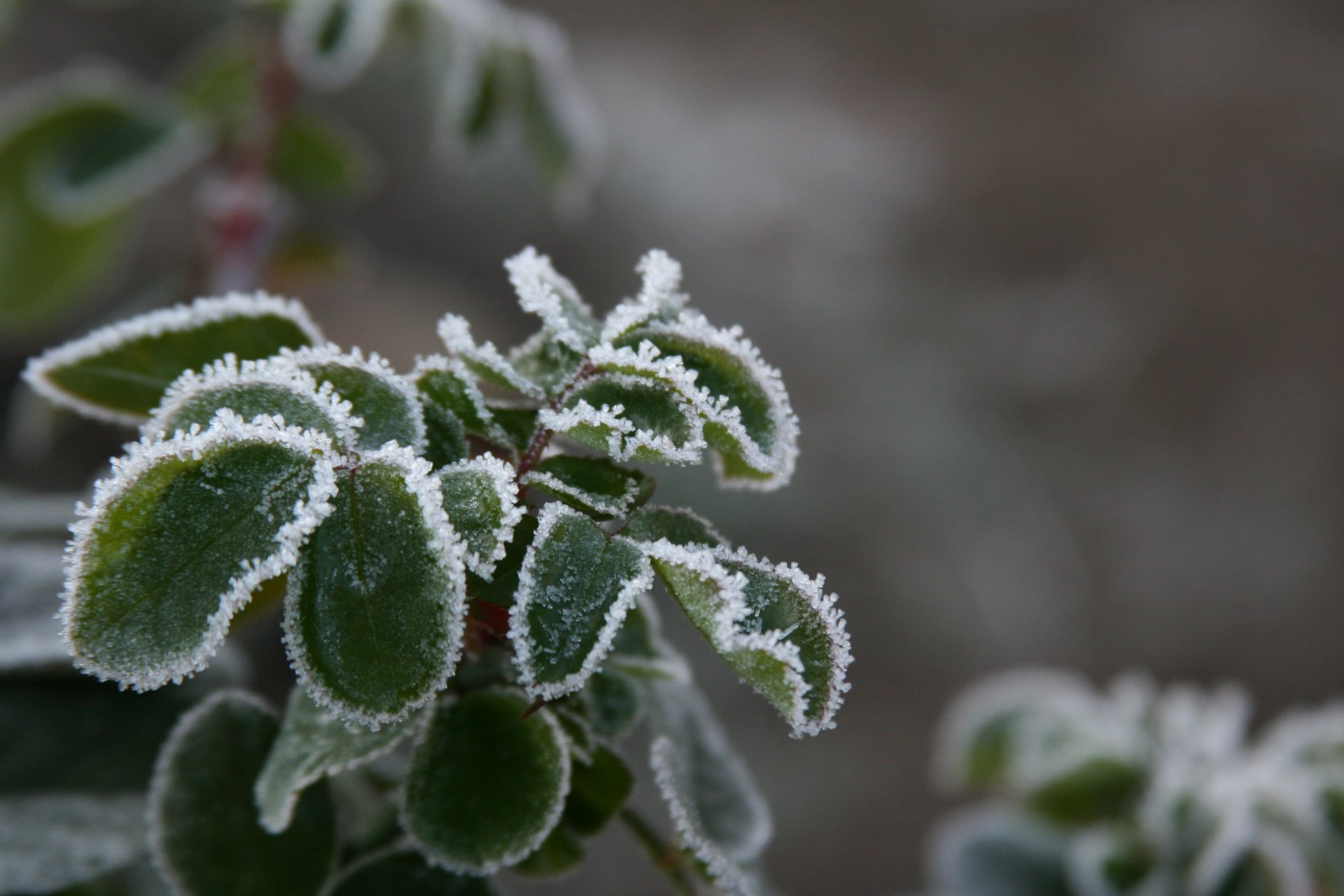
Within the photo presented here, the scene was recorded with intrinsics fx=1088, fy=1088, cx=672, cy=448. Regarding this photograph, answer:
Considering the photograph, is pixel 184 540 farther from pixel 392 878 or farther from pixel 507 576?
pixel 392 878

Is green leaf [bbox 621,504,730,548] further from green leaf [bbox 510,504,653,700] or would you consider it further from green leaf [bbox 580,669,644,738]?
green leaf [bbox 580,669,644,738]

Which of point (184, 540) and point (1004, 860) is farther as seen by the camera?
point (1004, 860)

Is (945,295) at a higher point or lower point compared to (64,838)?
higher

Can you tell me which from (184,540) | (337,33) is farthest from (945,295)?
(184,540)

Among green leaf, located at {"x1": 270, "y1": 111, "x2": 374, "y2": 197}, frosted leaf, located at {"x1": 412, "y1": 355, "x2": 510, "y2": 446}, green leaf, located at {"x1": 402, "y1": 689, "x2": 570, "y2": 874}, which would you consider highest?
green leaf, located at {"x1": 270, "y1": 111, "x2": 374, "y2": 197}

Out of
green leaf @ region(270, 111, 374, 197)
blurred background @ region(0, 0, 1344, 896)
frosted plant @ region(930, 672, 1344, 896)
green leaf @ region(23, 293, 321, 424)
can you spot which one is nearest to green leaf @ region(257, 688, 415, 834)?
green leaf @ region(23, 293, 321, 424)

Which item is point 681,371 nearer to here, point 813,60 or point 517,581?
point 517,581

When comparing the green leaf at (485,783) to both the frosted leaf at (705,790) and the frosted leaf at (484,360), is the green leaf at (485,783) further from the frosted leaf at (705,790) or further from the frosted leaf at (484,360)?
the frosted leaf at (484,360)

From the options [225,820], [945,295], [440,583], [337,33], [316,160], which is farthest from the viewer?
[945,295]

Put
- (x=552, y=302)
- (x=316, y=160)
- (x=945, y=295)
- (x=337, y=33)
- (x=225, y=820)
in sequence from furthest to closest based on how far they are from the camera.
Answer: (x=945, y=295) < (x=316, y=160) < (x=337, y=33) < (x=225, y=820) < (x=552, y=302)
